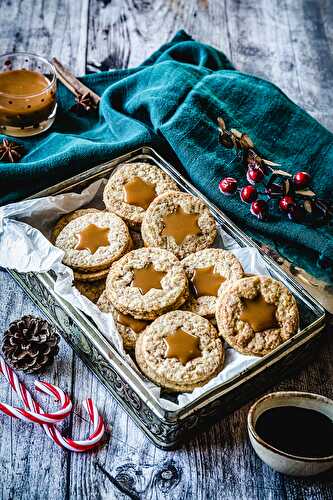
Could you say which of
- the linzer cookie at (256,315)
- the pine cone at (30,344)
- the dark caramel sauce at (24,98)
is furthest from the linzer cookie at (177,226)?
the dark caramel sauce at (24,98)

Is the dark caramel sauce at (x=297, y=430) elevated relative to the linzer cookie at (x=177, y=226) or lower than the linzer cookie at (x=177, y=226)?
lower

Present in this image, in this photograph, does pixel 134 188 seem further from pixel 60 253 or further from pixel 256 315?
pixel 256 315

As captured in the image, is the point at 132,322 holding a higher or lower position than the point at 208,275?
lower

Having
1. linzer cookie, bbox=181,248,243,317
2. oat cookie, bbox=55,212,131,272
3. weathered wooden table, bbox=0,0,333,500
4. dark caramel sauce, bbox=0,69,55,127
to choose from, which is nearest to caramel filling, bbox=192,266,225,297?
linzer cookie, bbox=181,248,243,317

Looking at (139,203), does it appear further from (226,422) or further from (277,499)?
(277,499)

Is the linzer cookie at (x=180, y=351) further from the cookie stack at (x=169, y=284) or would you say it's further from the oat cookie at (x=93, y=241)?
the oat cookie at (x=93, y=241)

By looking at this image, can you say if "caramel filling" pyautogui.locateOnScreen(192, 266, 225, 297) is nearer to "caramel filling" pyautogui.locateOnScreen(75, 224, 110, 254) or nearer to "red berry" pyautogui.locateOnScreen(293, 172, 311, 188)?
"caramel filling" pyautogui.locateOnScreen(75, 224, 110, 254)

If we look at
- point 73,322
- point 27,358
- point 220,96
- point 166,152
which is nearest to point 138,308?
point 73,322

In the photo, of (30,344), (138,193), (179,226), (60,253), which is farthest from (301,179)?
(30,344)
